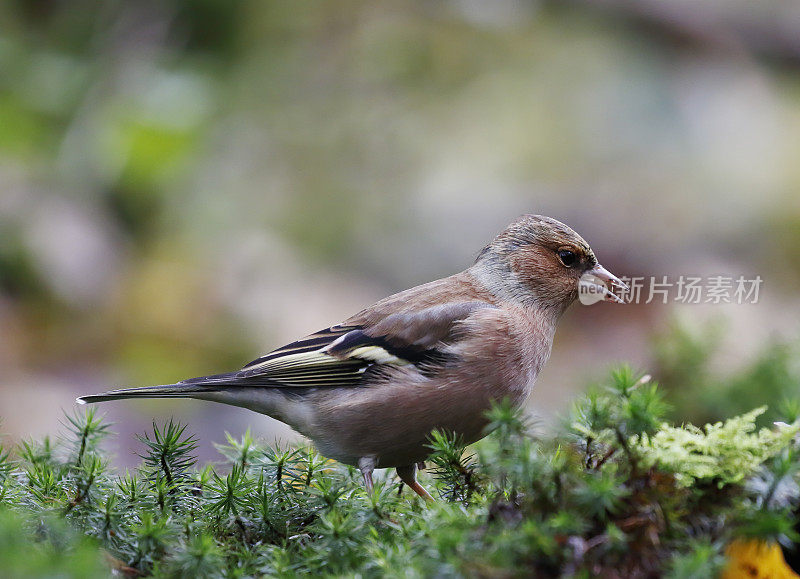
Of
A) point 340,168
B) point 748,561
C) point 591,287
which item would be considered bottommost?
point 748,561

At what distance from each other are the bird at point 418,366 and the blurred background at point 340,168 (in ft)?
4.85

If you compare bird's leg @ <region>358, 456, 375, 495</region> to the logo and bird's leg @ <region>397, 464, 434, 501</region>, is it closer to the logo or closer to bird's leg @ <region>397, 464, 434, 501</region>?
bird's leg @ <region>397, 464, 434, 501</region>

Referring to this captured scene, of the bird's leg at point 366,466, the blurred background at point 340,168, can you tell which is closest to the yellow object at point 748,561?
the bird's leg at point 366,466

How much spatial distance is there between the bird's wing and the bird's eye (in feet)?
1.43

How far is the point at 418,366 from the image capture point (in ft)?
10.4

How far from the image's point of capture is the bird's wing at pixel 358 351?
3227mm

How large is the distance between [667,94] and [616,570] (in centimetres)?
719

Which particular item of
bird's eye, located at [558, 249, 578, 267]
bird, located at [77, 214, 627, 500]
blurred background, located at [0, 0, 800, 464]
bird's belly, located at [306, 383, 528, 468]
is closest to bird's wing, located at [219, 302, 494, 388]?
bird, located at [77, 214, 627, 500]

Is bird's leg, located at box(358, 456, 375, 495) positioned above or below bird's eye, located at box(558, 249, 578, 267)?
below

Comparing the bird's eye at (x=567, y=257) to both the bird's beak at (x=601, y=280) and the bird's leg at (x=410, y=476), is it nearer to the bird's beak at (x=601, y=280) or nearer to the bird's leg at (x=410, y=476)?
the bird's beak at (x=601, y=280)

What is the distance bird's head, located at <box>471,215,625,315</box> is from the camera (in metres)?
3.55

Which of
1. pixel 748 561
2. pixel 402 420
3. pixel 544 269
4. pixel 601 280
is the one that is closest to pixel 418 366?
pixel 402 420

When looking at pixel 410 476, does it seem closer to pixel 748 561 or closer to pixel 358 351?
pixel 358 351

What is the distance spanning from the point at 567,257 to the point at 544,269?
4.6 inches
